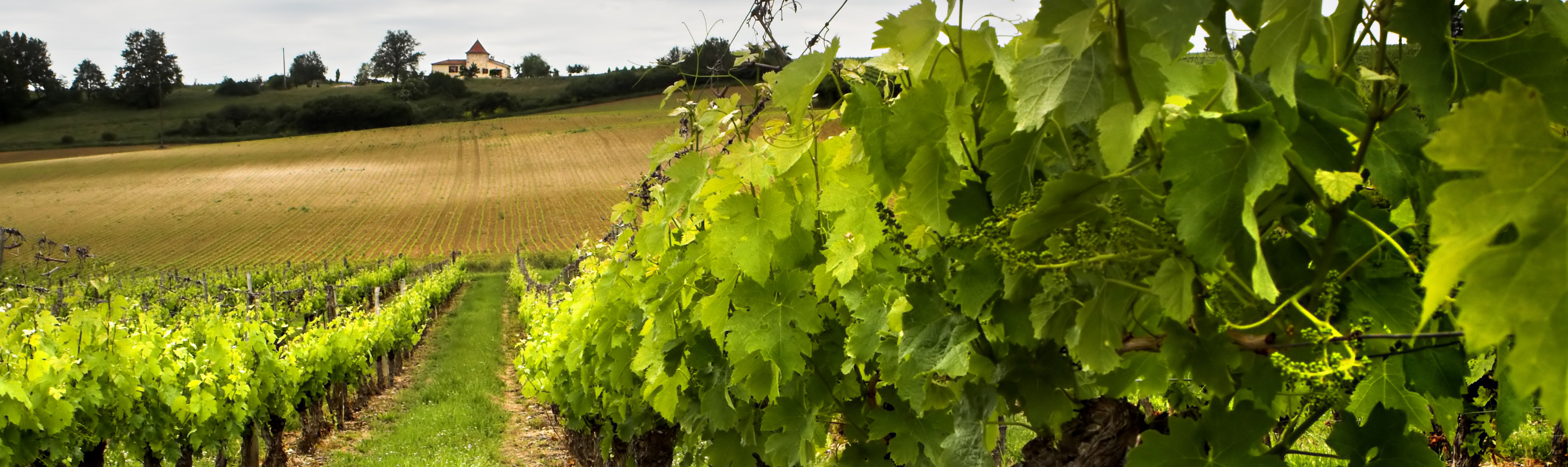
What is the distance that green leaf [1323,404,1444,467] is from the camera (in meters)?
1.28

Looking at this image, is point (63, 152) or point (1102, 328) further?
point (63, 152)

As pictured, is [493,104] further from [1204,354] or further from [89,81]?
[1204,354]

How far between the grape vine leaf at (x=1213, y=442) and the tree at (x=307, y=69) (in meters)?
131

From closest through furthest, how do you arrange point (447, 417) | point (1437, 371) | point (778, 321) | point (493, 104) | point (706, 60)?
point (1437, 371)
point (778, 321)
point (706, 60)
point (447, 417)
point (493, 104)

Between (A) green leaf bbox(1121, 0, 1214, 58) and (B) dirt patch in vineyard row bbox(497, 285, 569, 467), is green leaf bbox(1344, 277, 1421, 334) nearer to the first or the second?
(A) green leaf bbox(1121, 0, 1214, 58)

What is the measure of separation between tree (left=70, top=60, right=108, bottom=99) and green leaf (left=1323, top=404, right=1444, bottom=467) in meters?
116

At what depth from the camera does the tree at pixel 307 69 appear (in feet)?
390

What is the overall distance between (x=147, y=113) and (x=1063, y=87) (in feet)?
360

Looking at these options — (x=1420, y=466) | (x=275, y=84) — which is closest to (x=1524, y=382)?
(x=1420, y=466)

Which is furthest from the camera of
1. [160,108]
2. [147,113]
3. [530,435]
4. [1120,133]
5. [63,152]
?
[147,113]

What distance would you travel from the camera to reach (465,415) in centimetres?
1164

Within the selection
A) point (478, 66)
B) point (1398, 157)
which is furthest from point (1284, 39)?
point (478, 66)

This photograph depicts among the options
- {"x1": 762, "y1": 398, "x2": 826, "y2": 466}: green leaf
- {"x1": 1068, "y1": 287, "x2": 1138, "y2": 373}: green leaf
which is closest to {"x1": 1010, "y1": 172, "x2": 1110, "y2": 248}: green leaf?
{"x1": 1068, "y1": 287, "x2": 1138, "y2": 373}: green leaf

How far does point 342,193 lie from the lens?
57.5 meters
